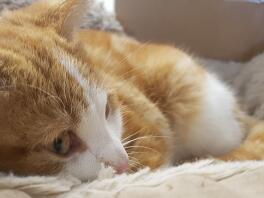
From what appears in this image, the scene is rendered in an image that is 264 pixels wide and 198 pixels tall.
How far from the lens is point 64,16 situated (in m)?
1.05

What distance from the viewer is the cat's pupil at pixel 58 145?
87 centimetres

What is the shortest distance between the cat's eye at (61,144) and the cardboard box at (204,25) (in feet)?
3.20

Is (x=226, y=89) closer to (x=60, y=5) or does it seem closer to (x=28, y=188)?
(x=60, y=5)

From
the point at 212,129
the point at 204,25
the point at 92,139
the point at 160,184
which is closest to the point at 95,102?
the point at 92,139

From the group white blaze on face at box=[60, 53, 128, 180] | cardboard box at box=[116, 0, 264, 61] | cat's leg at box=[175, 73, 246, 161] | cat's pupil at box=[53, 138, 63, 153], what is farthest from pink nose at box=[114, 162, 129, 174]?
cardboard box at box=[116, 0, 264, 61]

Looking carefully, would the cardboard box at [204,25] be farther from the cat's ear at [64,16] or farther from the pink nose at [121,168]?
the pink nose at [121,168]

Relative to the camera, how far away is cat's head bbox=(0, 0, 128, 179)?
2.75 feet

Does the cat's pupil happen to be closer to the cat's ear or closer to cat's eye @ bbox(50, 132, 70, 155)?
cat's eye @ bbox(50, 132, 70, 155)

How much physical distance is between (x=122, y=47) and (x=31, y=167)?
0.69 metres

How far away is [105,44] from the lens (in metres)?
1.47

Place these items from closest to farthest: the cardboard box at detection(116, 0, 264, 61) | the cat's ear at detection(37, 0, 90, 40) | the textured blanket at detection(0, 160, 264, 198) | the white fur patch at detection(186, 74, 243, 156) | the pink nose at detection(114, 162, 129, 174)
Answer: the textured blanket at detection(0, 160, 264, 198) < the pink nose at detection(114, 162, 129, 174) < the cat's ear at detection(37, 0, 90, 40) < the white fur patch at detection(186, 74, 243, 156) < the cardboard box at detection(116, 0, 264, 61)

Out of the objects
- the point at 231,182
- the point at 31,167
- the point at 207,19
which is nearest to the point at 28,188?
the point at 31,167

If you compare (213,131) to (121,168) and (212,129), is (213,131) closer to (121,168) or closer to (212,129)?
(212,129)

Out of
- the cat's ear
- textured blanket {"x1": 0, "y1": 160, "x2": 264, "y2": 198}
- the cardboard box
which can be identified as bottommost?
textured blanket {"x1": 0, "y1": 160, "x2": 264, "y2": 198}
